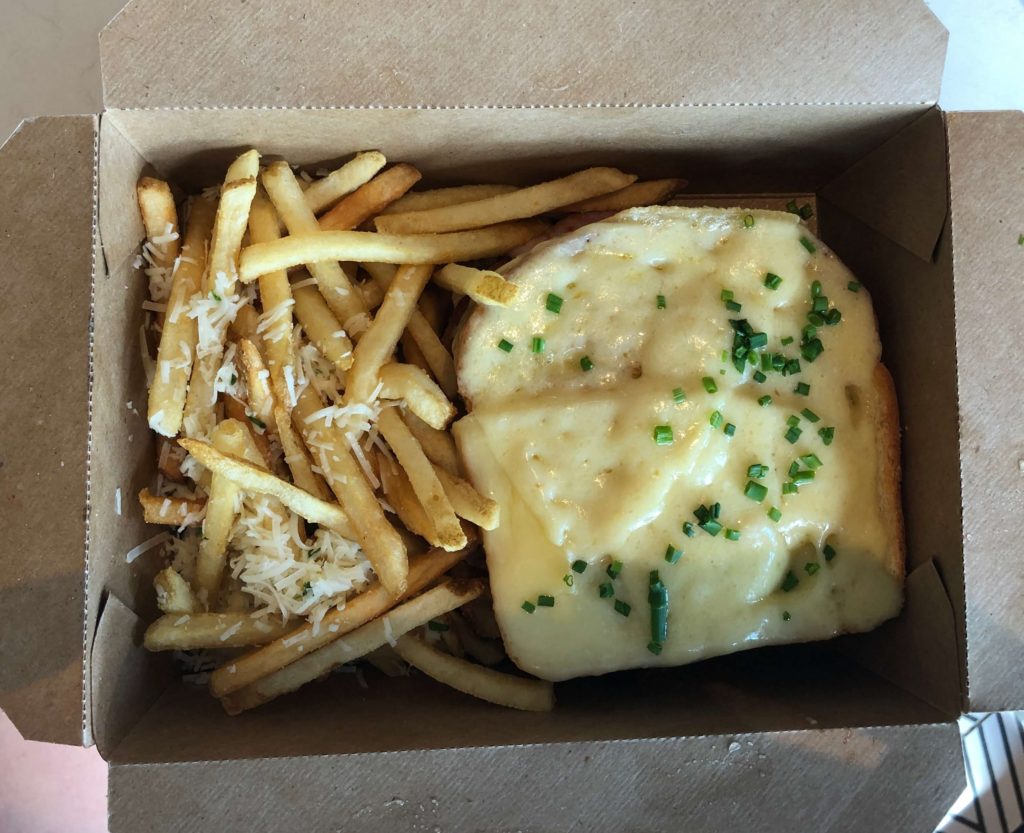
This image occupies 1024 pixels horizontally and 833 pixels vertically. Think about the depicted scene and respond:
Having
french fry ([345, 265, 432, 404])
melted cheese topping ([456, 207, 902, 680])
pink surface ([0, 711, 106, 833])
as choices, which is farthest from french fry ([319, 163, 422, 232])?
pink surface ([0, 711, 106, 833])

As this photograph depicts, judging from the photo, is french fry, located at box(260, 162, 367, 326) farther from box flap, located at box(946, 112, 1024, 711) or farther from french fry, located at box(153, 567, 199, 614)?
box flap, located at box(946, 112, 1024, 711)

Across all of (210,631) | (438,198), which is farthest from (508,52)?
(210,631)

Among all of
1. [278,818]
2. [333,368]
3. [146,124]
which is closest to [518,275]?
[333,368]

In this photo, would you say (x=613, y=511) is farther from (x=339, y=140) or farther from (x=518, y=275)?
Answer: (x=339, y=140)

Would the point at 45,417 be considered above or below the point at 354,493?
above

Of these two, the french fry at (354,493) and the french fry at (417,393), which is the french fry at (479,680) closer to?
the french fry at (354,493)

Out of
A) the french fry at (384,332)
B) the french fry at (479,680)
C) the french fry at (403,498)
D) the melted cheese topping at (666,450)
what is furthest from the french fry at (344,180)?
the french fry at (479,680)

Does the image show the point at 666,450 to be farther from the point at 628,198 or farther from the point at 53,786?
the point at 53,786
